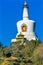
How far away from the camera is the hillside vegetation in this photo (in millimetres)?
40656

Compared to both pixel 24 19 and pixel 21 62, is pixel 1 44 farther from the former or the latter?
pixel 24 19

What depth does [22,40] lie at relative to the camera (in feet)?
184

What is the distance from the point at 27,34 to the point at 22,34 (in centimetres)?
81

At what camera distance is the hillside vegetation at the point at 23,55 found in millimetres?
40656

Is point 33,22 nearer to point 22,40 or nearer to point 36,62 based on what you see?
point 22,40

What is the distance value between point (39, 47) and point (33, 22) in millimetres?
15008

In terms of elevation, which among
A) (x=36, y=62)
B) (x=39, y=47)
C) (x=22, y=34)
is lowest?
(x=36, y=62)

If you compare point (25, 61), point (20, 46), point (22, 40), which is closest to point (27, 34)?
point (22, 40)

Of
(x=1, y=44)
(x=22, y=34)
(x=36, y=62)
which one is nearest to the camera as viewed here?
(x=36, y=62)

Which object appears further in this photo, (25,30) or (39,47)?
(25,30)

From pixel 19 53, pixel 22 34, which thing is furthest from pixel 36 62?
pixel 22 34

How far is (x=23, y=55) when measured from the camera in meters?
45.0

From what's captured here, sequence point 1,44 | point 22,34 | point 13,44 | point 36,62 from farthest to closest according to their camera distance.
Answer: point 22,34 < point 13,44 < point 1,44 < point 36,62

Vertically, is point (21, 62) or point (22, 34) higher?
point (22, 34)
